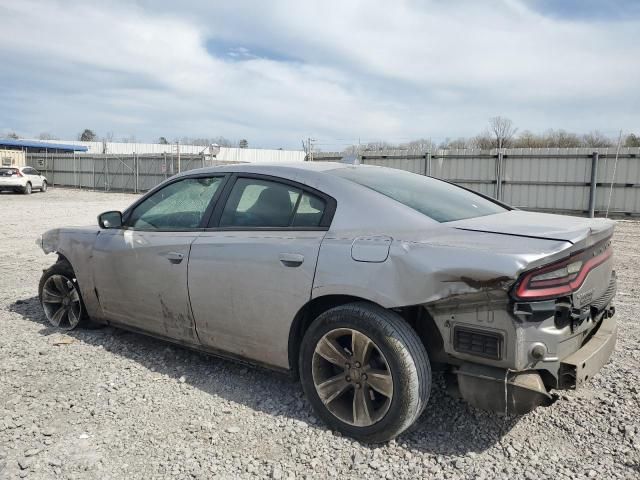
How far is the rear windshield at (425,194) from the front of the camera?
3182 mm

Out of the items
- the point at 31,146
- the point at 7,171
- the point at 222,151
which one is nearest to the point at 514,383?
the point at 7,171

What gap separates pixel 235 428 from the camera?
10.4ft

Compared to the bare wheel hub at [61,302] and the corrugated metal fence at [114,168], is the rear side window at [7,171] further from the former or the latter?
the bare wheel hub at [61,302]

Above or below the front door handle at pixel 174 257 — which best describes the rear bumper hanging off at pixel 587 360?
below

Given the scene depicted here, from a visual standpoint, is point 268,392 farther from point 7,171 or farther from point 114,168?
point 114,168

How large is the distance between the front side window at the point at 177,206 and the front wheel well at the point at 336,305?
115cm

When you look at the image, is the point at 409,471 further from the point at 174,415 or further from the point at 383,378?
the point at 174,415

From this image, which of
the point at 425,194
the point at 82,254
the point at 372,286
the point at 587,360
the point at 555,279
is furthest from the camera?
the point at 82,254

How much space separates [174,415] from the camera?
3.31m

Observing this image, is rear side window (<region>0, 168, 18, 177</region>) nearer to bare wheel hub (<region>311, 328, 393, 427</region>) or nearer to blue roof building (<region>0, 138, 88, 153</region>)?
bare wheel hub (<region>311, 328, 393, 427</region>)

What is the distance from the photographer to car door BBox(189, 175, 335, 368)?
3.16m

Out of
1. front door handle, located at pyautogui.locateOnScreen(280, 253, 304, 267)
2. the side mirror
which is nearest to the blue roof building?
the side mirror

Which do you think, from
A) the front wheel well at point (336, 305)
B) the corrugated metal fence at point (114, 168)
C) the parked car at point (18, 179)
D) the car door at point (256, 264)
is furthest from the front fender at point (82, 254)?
the parked car at point (18, 179)

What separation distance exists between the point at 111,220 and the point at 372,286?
257cm
